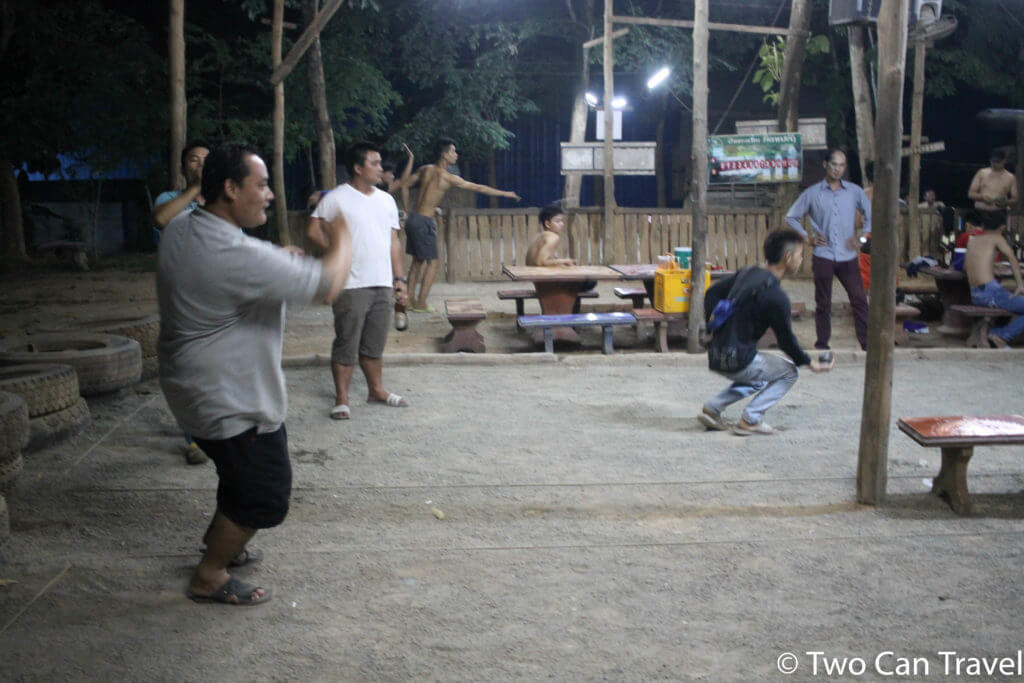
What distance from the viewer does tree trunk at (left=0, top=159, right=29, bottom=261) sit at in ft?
59.4

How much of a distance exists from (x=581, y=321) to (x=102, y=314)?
6079 mm

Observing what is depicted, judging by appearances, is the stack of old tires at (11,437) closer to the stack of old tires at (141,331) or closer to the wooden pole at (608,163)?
the stack of old tires at (141,331)

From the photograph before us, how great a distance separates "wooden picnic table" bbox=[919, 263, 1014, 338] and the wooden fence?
4094mm

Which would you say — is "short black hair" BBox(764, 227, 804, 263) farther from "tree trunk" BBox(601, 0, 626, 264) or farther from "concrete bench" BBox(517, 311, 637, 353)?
"tree trunk" BBox(601, 0, 626, 264)

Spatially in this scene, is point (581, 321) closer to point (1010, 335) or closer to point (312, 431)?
point (312, 431)

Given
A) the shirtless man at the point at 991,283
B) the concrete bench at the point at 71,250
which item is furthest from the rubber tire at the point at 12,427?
the concrete bench at the point at 71,250

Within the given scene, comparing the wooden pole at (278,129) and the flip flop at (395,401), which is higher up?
the wooden pole at (278,129)

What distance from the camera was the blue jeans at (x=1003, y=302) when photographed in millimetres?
10234

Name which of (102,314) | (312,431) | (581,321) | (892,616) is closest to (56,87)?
(102,314)

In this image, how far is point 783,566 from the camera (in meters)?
4.61

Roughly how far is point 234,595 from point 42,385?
9.95 feet

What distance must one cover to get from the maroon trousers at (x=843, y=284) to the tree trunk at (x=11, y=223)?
46.9ft

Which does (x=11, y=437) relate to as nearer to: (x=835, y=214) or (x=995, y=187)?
(x=835, y=214)

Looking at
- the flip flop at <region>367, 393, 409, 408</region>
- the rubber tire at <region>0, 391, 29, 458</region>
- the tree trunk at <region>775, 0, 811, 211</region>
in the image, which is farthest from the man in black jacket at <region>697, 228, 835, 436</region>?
the tree trunk at <region>775, 0, 811, 211</region>
